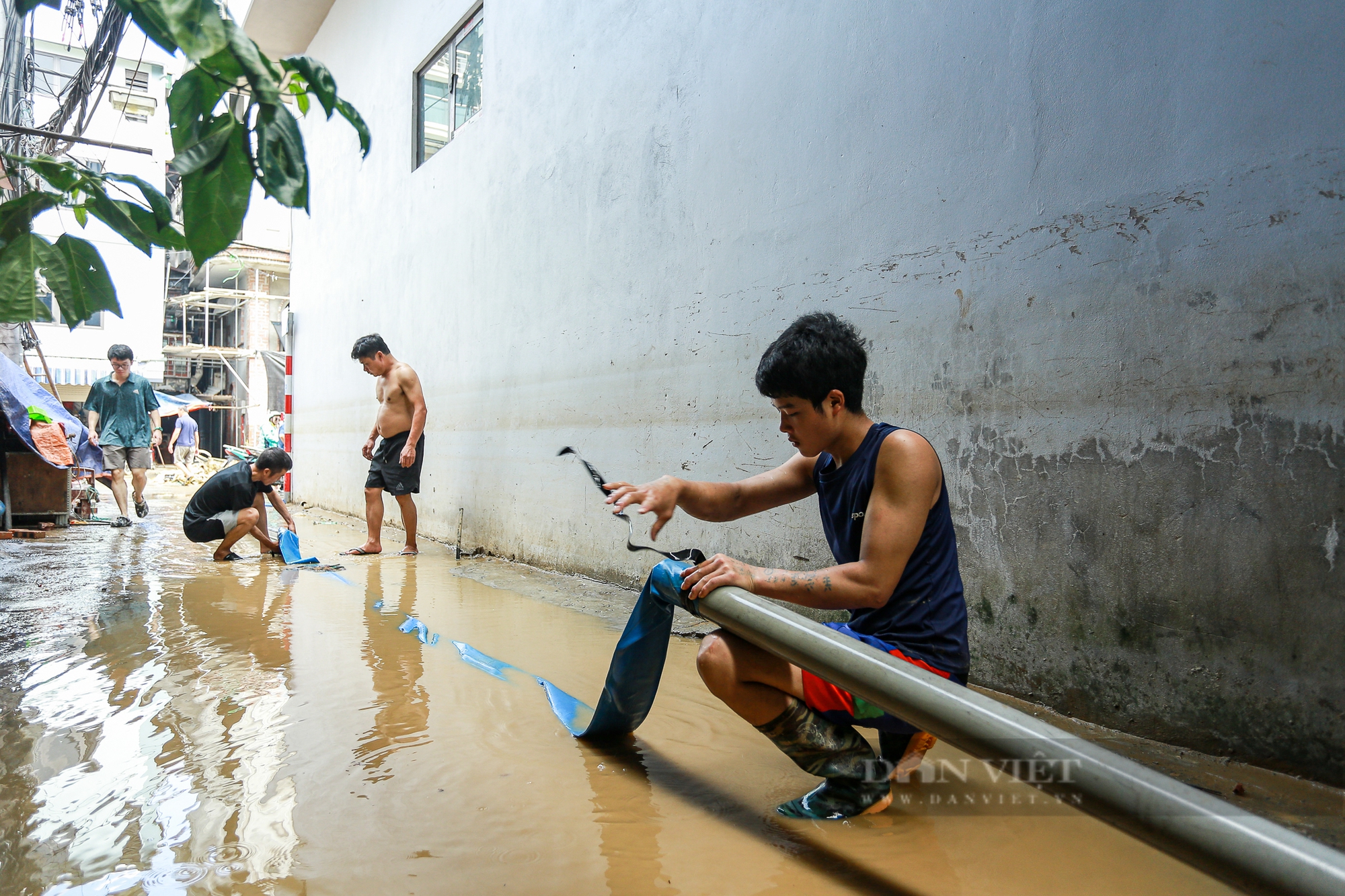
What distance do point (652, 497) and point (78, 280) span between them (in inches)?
51.1

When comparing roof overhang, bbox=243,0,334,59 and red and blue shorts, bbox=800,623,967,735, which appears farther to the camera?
roof overhang, bbox=243,0,334,59

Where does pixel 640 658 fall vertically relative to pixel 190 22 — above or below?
below

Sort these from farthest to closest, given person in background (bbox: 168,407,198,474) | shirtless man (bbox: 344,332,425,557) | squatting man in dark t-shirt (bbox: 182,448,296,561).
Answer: person in background (bbox: 168,407,198,474)
shirtless man (bbox: 344,332,425,557)
squatting man in dark t-shirt (bbox: 182,448,296,561)

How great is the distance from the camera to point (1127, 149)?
7.78 feet

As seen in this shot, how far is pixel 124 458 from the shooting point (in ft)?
25.0

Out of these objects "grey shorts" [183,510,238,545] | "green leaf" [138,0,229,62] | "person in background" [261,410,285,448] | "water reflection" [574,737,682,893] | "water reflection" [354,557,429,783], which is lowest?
"water reflection" [574,737,682,893]

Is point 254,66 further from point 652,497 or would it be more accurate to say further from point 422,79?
point 422,79

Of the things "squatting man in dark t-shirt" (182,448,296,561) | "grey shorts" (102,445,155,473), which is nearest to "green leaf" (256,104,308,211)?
"squatting man in dark t-shirt" (182,448,296,561)

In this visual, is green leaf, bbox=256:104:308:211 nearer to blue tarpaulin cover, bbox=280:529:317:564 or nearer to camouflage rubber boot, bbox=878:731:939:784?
camouflage rubber boot, bbox=878:731:939:784

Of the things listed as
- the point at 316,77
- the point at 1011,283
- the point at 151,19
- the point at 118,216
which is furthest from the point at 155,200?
the point at 1011,283

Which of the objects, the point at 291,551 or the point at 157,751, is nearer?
the point at 157,751

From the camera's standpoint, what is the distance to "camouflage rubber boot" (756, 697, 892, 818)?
5.90 ft

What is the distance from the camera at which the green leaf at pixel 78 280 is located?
1091mm

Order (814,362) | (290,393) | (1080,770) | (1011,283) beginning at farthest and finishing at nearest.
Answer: (290,393) → (1011,283) → (814,362) → (1080,770)
